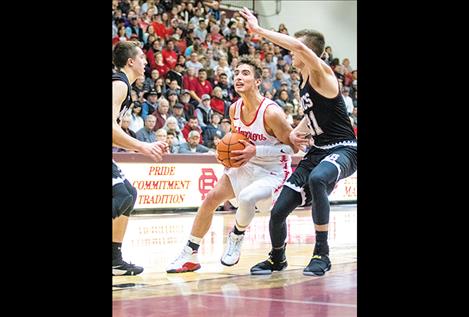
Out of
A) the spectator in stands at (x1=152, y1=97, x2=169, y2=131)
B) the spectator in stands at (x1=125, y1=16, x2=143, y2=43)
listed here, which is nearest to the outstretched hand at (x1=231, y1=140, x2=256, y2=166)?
the spectator in stands at (x1=152, y1=97, x2=169, y2=131)

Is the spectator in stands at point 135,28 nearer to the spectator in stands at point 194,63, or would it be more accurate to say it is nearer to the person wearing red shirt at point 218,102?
the spectator in stands at point 194,63

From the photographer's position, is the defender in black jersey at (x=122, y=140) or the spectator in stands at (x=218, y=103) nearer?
the defender in black jersey at (x=122, y=140)

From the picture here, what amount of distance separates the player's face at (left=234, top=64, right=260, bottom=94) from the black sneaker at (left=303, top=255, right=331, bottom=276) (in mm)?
1457

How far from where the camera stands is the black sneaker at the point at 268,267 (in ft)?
21.0

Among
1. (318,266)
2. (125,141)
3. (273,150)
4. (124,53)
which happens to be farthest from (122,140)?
(318,266)

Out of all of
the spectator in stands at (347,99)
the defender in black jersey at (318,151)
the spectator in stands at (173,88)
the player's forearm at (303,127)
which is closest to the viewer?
the defender in black jersey at (318,151)

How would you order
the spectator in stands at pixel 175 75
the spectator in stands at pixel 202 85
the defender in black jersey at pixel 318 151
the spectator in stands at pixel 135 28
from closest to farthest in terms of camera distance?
the defender in black jersey at pixel 318 151, the spectator in stands at pixel 202 85, the spectator in stands at pixel 175 75, the spectator in stands at pixel 135 28

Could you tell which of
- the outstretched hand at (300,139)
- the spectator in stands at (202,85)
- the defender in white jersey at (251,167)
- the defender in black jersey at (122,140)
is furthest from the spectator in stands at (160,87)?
the defender in black jersey at (122,140)

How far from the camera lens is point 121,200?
18.8ft

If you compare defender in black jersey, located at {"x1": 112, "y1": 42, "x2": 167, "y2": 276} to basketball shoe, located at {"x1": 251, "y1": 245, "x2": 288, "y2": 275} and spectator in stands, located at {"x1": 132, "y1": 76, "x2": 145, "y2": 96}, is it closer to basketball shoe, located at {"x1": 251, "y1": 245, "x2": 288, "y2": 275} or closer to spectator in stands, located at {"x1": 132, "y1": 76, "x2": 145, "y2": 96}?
basketball shoe, located at {"x1": 251, "y1": 245, "x2": 288, "y2": 275}
